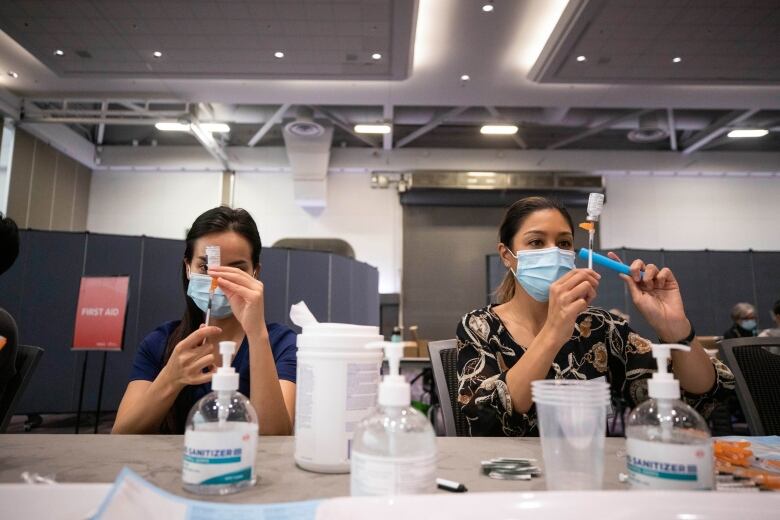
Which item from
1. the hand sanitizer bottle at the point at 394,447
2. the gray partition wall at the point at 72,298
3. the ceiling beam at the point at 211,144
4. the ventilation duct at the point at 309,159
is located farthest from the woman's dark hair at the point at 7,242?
the ventilation duct at the point at 309,159

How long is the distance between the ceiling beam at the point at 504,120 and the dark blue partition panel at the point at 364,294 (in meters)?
3.43

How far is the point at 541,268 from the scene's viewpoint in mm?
1343

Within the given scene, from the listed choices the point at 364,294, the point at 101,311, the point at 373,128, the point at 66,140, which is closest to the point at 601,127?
the point at 373,128

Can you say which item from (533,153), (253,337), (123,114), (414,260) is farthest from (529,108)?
(253,337)

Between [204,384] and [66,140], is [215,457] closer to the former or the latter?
[204,384]

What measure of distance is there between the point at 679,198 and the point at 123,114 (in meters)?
10.7

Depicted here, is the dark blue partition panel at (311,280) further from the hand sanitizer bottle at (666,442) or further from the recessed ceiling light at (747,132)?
the recessed ceiling light at (747,132)

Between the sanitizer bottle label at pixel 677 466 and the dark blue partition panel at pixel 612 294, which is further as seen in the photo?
the dark blue partition panel at pixel 612 294

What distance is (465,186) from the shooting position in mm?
9477

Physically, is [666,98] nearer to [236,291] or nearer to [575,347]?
[575,347]

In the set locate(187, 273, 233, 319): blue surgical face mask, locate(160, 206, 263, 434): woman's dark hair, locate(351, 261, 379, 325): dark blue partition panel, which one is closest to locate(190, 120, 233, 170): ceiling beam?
locate(351, 261, 379, 325): dark blue partition panel

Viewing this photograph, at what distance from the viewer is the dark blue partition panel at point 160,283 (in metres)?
5.77

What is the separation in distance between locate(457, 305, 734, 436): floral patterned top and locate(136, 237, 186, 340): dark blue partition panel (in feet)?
17.1

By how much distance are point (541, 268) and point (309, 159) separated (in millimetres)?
8377
